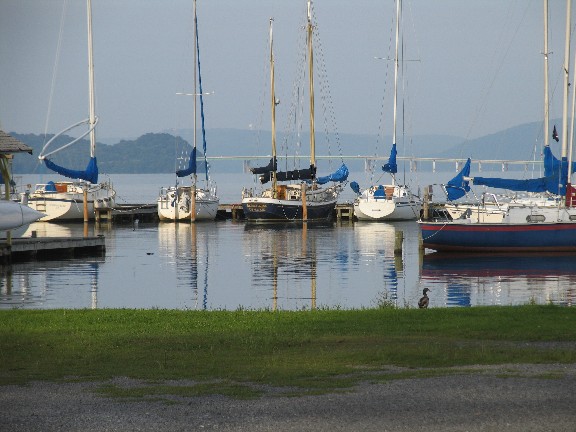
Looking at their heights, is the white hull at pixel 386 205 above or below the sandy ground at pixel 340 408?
below

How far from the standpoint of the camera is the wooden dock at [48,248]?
4275 centimetres

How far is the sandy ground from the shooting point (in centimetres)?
1072

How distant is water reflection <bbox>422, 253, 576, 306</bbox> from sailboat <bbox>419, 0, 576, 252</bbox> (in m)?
0.50

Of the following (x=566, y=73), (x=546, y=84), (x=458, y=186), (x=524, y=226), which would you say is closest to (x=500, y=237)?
(x=524, y=226)

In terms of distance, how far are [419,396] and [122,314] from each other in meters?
10.4

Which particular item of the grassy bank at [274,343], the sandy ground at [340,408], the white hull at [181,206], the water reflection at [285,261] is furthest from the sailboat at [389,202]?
the sandy ground at [340,408]

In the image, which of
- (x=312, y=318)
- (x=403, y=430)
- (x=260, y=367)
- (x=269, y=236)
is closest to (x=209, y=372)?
(x=260, y=367)

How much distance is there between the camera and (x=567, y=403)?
1140 cm

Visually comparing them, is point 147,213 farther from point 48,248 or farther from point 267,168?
point 48,248

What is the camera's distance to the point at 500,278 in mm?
38188

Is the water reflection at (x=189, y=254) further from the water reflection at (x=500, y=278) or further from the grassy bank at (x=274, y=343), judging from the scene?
the grassy bank at (x=274, y=343)

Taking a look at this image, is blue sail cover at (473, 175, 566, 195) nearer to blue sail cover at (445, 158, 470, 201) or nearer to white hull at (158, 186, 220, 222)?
blue sail cover at (445, 158, 470, 201)

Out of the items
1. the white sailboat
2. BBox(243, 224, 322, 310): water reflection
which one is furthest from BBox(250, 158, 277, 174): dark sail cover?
the white sailboat

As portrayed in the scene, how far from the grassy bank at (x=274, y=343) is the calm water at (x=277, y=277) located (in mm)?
6643
